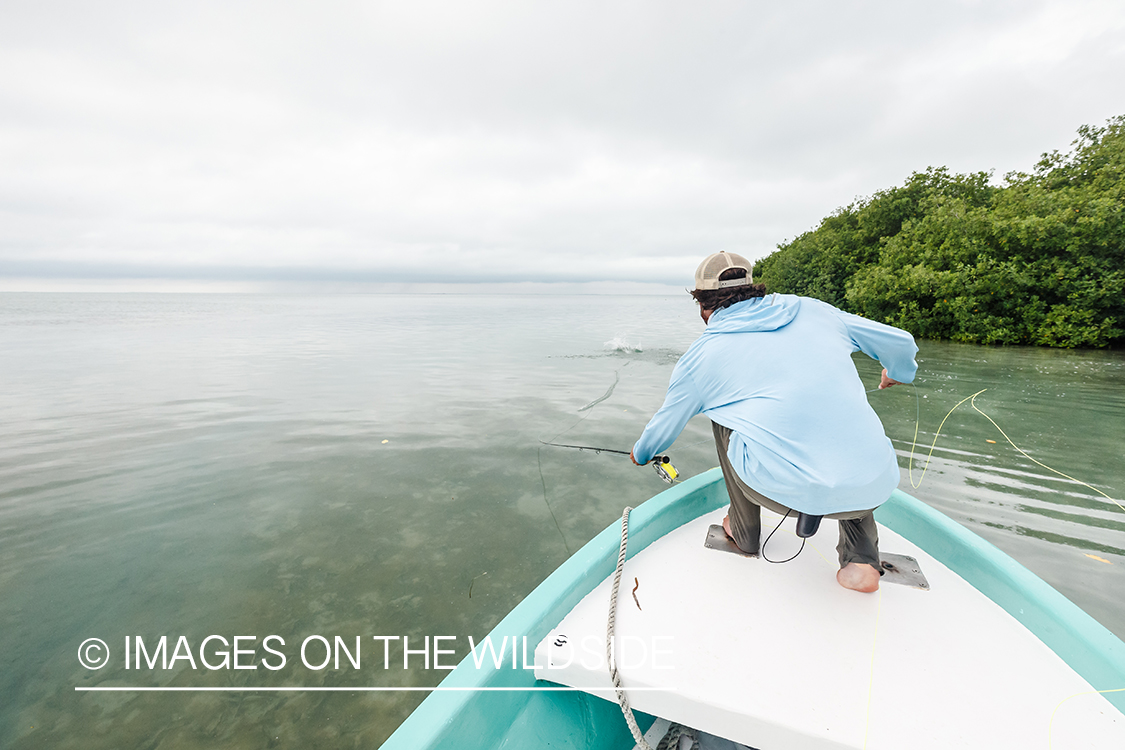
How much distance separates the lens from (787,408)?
6.10ft

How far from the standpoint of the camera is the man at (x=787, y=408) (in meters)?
1.80

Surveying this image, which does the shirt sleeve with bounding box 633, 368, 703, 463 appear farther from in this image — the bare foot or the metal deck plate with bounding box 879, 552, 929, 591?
the metal deck plate with bounding box 879, 552, 929, 591

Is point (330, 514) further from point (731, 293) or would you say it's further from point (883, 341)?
point (883, 341)

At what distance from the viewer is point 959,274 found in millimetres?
18766

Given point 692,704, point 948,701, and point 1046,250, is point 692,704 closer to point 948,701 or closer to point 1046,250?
point 948,701

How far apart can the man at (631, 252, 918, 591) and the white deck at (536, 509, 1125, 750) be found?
0.26m

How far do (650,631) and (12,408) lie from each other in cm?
1267

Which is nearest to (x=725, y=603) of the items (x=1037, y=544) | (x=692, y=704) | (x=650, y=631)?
(x=650, y=631)

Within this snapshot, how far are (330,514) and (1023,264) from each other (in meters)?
26.4

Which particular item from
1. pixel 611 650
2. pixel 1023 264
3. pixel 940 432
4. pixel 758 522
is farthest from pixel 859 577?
pixel 1023 264

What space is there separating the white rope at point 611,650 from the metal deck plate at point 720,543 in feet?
1.81

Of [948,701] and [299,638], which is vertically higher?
[948,701]

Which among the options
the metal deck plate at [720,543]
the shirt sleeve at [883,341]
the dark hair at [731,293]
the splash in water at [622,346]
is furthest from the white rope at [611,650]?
the splash in water at [622,346]

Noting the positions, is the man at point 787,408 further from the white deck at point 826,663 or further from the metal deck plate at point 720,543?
the white deck at point 826,663
